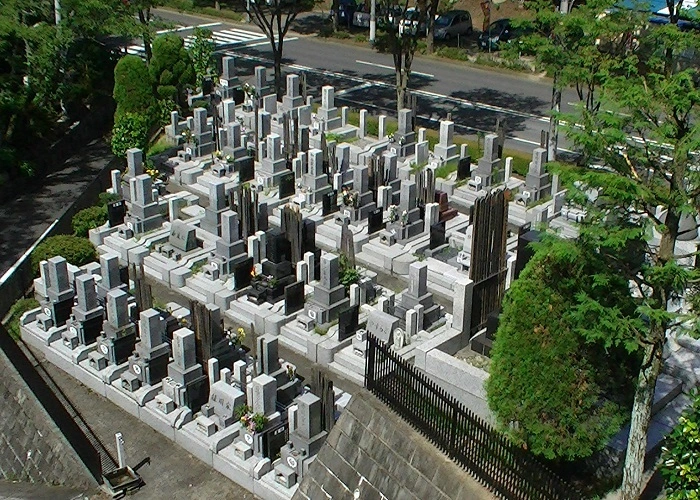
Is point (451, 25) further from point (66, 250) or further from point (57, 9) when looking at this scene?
point (66, 250)

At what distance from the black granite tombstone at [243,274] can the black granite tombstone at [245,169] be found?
261 inches

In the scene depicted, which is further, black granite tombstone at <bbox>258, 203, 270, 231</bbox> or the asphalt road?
the asphalt road

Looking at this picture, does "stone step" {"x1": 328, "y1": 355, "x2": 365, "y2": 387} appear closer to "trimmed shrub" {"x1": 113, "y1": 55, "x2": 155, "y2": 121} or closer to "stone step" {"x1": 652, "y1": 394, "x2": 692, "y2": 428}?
"stone step" {"x1": 652, "y1": 394, "x2": 692, "y2": 428}

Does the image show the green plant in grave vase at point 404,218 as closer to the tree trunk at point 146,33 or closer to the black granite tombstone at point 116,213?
the black granite tombstone at point 116,213

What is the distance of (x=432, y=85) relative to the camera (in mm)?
40594

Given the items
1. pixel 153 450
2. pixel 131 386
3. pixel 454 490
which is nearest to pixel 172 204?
pixel 131 386

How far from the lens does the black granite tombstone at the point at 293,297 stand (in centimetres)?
2161

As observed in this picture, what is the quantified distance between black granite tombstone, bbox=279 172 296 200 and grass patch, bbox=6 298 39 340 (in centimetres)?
844

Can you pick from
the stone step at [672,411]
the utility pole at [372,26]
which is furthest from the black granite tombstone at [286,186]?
the utility pole at [372,26]

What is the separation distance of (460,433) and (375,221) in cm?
1207

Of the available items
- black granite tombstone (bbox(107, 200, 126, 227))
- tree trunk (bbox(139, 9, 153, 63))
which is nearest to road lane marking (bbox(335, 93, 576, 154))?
tree trunk (bbox(139, 9, 153, 63))

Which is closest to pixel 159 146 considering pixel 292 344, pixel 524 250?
pixel 292 344

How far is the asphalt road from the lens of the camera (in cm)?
3581

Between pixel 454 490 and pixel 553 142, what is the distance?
62.3ft
